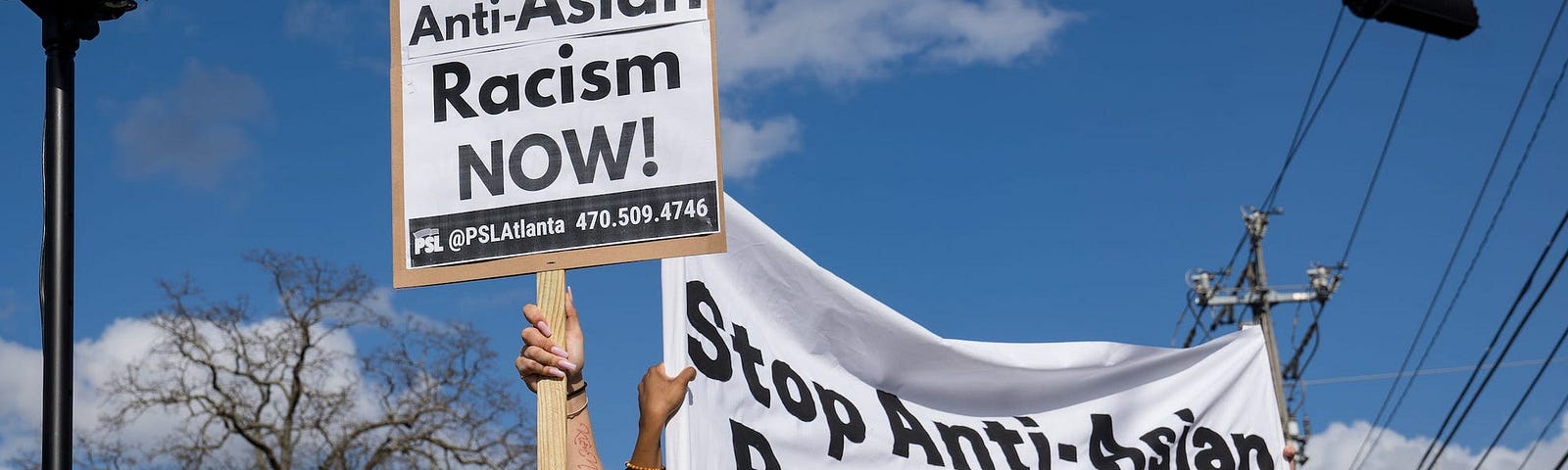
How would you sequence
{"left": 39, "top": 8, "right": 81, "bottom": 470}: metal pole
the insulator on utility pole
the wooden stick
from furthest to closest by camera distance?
the insulator on utility pole → {"left": 39, "top": 8, "right": 81, "bottom": 470}: metal pole → the wooden stick

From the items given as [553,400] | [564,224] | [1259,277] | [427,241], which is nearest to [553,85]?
[564,224]

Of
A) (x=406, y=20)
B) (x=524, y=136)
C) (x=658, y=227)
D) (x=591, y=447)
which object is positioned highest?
(x=406, y=20)

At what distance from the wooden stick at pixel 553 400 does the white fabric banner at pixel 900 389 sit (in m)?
1.07

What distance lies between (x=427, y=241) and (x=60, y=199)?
1538 millimetres

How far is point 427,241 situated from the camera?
3.64 m

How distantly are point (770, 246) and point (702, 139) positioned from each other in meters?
1.84

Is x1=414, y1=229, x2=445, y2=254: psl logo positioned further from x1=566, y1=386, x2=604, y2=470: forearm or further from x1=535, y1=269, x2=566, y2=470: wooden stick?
x1=566, y1=386, x2=604, y2=470: forearm

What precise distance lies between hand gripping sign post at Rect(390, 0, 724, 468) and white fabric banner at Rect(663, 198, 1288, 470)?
111cm

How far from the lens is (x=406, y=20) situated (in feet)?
12.5

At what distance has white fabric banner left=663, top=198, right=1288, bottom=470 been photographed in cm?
502

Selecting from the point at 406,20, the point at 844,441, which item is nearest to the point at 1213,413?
the point at 844,441

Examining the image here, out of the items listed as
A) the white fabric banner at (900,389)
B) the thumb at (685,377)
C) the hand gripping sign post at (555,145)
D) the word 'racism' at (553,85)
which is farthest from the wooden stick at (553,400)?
the white fabric banner at (900,389)

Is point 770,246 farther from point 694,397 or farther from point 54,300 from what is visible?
point 54,300

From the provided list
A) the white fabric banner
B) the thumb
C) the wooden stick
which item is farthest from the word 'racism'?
the white fabric banner
